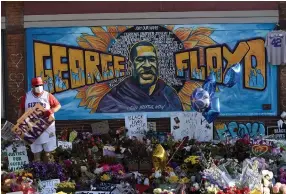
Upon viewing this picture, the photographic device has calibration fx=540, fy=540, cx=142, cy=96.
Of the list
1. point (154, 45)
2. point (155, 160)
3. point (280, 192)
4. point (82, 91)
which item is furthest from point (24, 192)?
point (154, 45)

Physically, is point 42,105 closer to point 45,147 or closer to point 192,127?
point 45,147

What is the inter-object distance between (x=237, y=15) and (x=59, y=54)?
373cm

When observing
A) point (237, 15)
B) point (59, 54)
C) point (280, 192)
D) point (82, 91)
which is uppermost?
point (237, 15)

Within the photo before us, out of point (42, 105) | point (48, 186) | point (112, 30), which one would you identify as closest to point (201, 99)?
point (42, 105)

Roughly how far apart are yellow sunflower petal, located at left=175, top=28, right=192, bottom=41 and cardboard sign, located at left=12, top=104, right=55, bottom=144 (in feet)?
12.5

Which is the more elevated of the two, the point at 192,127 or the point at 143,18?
the point at 143,18

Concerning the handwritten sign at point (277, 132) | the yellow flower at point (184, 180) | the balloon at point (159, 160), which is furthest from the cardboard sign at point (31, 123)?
the handwritten sign at point (277, 132)

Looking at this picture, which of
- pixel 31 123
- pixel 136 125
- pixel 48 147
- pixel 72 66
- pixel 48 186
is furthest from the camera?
pixel 72 66

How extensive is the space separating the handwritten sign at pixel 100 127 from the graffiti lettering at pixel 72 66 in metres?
0.87

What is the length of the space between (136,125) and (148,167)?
1840 millimetres

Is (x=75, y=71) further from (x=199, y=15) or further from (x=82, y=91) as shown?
(x=199, y=15)

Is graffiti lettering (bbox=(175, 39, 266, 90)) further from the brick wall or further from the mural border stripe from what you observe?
the brick wall

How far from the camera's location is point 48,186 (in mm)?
7582

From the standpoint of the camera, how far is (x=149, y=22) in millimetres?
11070
